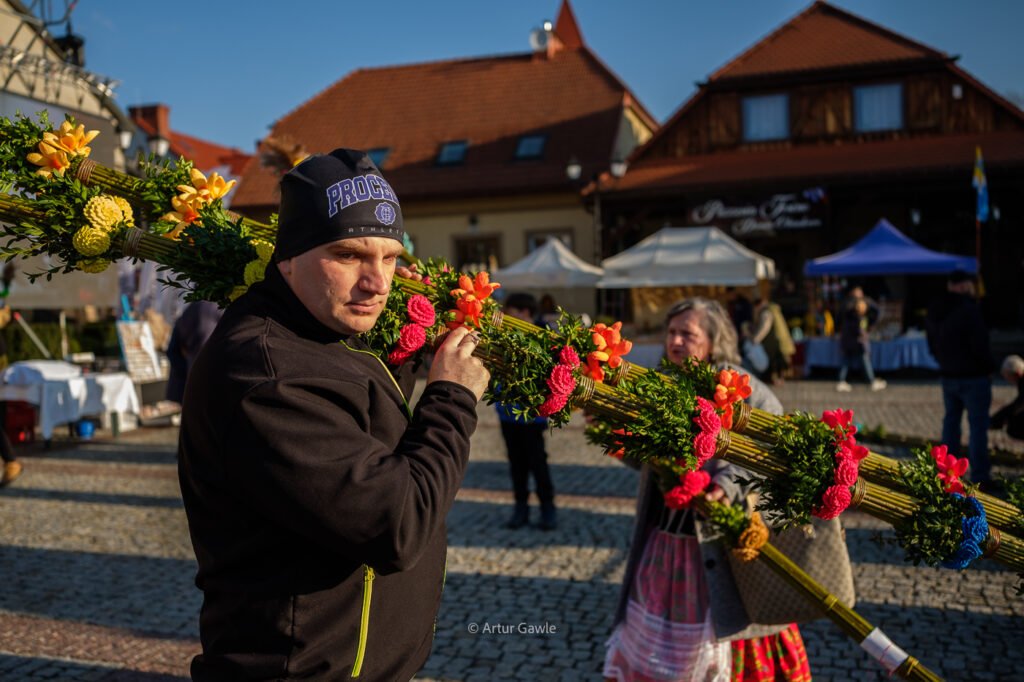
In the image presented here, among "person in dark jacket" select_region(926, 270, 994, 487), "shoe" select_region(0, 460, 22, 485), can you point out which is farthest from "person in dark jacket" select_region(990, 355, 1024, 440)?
"shoe" select_region(0, 460, 22, 485)

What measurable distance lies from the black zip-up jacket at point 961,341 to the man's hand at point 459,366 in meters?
7.22

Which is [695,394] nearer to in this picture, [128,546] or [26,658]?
[26,658]

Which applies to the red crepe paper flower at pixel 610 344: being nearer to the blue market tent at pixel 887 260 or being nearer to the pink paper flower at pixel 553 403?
the pink paper flower at pixel 553 403

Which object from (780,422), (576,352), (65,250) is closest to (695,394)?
(780,422)

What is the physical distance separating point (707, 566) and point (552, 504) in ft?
12.1

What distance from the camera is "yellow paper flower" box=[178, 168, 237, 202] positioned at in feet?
7.68

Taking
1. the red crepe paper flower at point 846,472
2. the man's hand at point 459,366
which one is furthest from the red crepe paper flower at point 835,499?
the man's hand at point 459,366

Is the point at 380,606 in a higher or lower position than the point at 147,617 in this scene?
higher

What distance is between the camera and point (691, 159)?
24.5 metres

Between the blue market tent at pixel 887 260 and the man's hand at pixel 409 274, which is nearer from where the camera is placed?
the man's hand at pixel 409 274

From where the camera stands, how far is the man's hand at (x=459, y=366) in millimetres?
1965

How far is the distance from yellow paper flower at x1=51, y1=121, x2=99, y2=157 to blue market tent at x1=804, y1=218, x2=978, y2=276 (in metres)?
17.3

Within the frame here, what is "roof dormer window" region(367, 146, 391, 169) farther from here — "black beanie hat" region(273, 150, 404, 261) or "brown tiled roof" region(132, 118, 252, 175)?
"black beanie hat" region(273, 150, 404, 261)

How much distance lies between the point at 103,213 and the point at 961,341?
7730 millimetres
